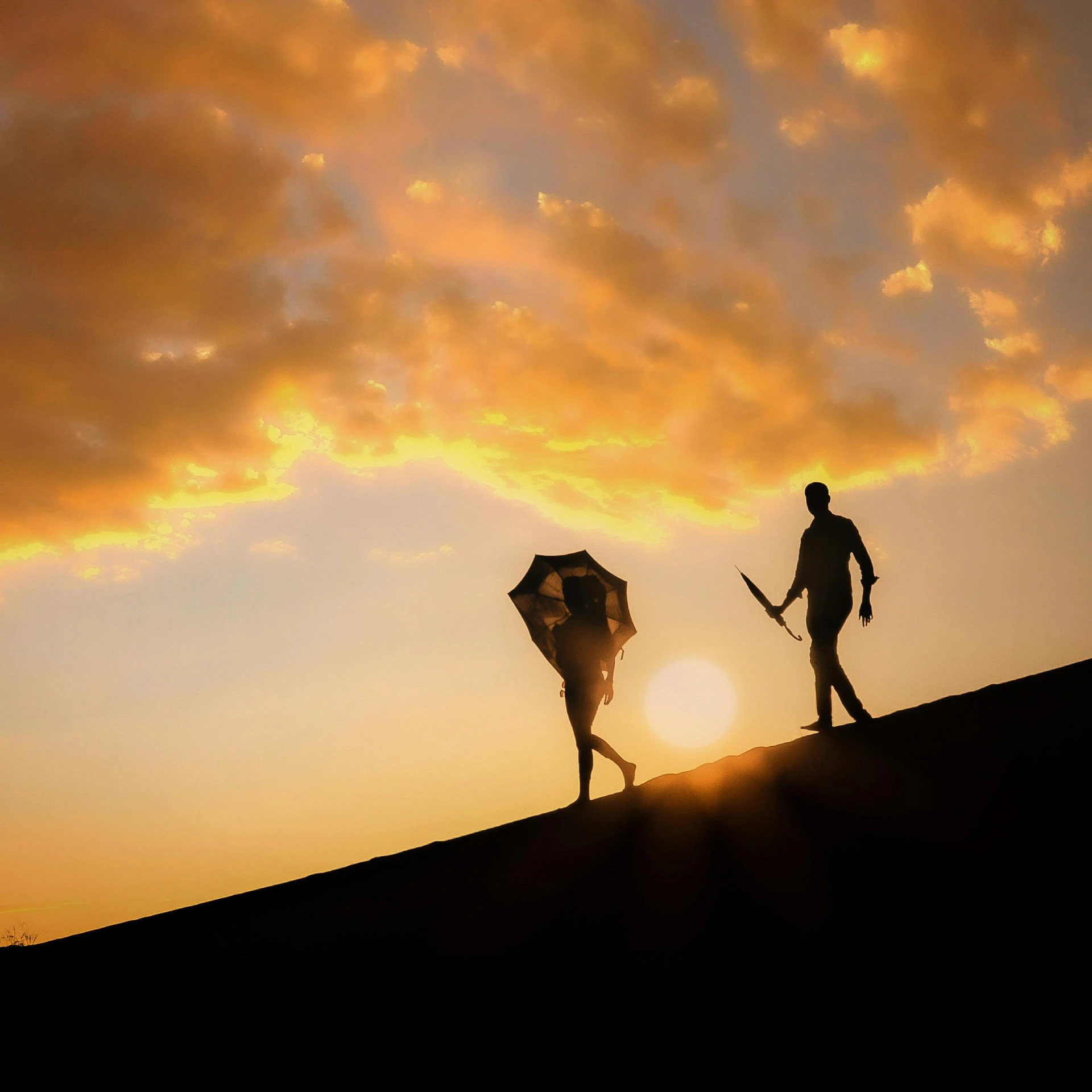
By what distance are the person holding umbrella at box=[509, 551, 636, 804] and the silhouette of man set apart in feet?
5.76

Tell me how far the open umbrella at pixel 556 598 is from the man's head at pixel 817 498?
1941 millimetres

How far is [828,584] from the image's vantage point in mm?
8172

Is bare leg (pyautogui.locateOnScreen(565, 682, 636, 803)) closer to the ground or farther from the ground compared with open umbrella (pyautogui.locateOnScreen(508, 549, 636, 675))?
closer to the ground

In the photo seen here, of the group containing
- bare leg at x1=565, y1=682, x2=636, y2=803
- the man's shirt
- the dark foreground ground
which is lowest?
the dark foreground ground

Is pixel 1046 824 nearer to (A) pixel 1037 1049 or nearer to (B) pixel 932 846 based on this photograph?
(B) pixel 932 846

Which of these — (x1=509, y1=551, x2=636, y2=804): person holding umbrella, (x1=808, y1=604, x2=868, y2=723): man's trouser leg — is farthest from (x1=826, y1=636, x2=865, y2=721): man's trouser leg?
(x1=509, y1=551, x2=636, y2=804): person holding umbrella

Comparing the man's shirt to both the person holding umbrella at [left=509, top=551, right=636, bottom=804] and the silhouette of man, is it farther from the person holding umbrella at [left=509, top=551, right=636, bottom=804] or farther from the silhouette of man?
the person holding umbrella at [left=509, top=551, right=636, bottom=804]

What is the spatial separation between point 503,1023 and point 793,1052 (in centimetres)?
130

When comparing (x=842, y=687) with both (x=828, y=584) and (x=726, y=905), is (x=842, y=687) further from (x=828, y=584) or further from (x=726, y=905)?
(x=726, y=905)

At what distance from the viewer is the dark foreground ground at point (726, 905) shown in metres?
3.72

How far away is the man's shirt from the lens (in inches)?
321

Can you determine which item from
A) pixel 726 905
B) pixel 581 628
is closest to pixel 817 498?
pixel 581 628

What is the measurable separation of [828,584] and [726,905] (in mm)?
4258

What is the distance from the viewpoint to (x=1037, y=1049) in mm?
2982
